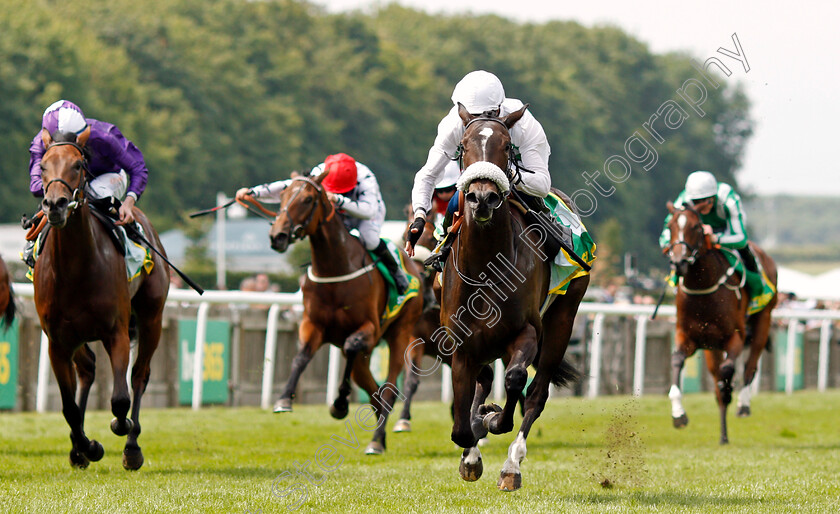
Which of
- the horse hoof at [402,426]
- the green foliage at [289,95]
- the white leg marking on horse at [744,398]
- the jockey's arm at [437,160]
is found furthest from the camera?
the green foliage at [289,95]

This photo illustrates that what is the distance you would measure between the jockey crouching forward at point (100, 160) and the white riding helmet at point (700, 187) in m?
4.87

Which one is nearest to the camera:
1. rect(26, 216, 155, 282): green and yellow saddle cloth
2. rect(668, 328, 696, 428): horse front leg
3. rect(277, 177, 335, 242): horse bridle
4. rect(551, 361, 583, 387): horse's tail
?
rect(26, 216, 155, 282): green and yellow saddle cloth

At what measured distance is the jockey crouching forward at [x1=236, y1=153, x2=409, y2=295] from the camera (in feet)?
30.2

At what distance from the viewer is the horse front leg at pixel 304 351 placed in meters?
8.18

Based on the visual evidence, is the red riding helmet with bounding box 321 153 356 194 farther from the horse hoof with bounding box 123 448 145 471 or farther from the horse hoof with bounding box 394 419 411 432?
the horse hoof with bounding box 123 448 145 471

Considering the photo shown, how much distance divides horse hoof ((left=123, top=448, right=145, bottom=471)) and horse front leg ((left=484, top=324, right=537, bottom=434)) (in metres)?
2.16

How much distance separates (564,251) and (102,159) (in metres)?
2.78

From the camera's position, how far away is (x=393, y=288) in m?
9.53

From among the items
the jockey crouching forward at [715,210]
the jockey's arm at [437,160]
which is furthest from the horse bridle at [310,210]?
the jockey crouching forward at [715,210]

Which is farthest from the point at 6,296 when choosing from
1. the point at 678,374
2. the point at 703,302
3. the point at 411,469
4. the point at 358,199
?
the point at 703,302

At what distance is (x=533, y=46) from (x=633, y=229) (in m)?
15.5

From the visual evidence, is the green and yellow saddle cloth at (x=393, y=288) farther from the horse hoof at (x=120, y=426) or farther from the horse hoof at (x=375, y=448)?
the horse hoof at (x=120, y=426)

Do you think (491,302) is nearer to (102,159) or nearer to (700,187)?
(102,159)

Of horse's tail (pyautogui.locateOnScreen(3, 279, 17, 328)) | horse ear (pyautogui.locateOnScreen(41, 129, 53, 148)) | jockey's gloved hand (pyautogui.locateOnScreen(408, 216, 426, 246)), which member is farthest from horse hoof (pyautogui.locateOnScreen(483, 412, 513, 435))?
horse's tail (pyautogui.locateOnScreen(3, 279, 17, 328))
